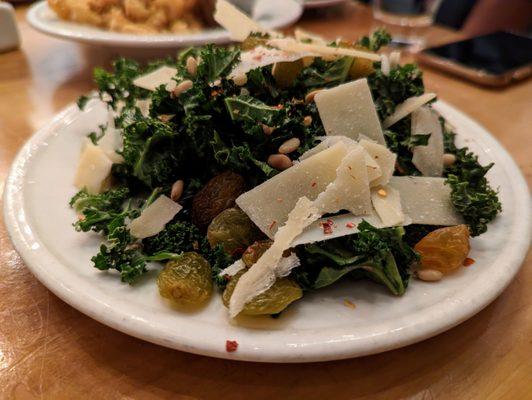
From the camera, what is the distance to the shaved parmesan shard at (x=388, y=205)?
1.29 meters

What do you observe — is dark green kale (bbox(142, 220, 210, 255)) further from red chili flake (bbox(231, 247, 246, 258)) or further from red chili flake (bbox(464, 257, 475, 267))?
red chili flake (bbox(464, 257, 475, 267))

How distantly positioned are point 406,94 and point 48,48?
8.38ft

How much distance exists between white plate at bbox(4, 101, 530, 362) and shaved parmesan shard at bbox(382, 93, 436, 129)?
0.41m

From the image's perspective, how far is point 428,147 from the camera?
1611 millimetres

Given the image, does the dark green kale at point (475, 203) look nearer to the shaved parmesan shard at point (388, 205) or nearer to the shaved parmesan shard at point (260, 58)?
the shaved parmesan shard at point (388, 205)

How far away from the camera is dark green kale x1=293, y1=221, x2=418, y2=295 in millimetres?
1226

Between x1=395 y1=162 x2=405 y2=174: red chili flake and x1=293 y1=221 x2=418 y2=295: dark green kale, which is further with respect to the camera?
x1=395 y1=162 x2=405 y2=174: red chili flake

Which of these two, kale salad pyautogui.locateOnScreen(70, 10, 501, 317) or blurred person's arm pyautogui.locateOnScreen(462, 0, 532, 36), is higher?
kale salad pyautogui.locateOnScreen(70, 10, 501, 317)

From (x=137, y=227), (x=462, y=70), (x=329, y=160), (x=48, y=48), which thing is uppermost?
(x=329, y=160)

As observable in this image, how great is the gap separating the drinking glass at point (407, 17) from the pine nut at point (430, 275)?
2601 millimetres

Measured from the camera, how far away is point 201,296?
46.8 inches

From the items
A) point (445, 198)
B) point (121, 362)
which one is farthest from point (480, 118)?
point (121, 362)

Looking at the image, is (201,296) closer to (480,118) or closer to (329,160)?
(329,160)

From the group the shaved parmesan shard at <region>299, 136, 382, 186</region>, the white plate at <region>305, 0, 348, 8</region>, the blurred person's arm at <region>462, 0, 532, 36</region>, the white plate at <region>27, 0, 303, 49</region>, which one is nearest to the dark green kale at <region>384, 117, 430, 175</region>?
the shaved parmesan shard at <region>299, 136, 382, 186</region>
